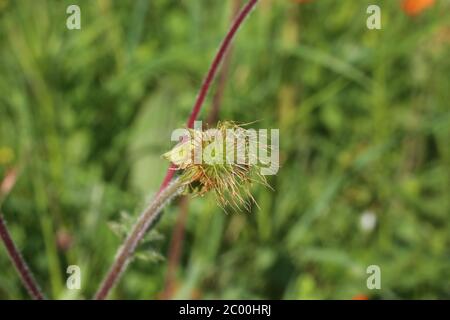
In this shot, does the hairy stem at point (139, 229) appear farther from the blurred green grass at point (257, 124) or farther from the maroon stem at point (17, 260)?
the blurred green grass at point (257, 124)

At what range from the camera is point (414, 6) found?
3.02 meters

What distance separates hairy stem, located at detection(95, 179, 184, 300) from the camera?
53.8 inches

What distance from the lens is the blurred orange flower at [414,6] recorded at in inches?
117

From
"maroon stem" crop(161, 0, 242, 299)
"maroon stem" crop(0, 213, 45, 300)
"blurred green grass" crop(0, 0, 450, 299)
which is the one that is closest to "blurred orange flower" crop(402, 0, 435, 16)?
"blurred green grass" crop(0, 0, 450, 299)

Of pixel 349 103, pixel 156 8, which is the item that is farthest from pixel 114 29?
pixel 349 103

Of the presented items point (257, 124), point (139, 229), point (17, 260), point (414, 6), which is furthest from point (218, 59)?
point (414, 6)

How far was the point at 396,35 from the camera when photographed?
318cm

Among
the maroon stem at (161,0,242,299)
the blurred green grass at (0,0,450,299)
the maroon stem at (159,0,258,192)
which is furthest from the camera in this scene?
the blurred green grass at (0,0,450,299)

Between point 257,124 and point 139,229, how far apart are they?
4.42ft

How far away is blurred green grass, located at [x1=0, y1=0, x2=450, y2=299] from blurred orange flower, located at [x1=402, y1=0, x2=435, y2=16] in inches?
3.6

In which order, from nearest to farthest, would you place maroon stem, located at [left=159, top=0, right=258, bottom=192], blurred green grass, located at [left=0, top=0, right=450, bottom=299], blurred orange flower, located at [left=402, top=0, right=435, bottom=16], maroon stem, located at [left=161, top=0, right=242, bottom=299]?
maroon stem, located at [left=159, top=0, right=258, bottom=192]
maroon stem, located at [left=161, top=0, right=242, bottom=299]
blurred green grass, located at [left=0, top=0, right=450, bottom=299]
blurred orange flower, located at [left=402, top=0, right=435, bottom=16]

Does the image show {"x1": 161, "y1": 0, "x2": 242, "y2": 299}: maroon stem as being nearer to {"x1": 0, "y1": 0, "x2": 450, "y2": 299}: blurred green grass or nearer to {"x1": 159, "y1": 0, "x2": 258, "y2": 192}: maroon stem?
{"x1": 0, "y1": 0, "x2": 450, "y2": 299}: blurred green grass

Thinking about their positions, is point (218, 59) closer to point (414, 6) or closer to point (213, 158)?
point (213, 158)
